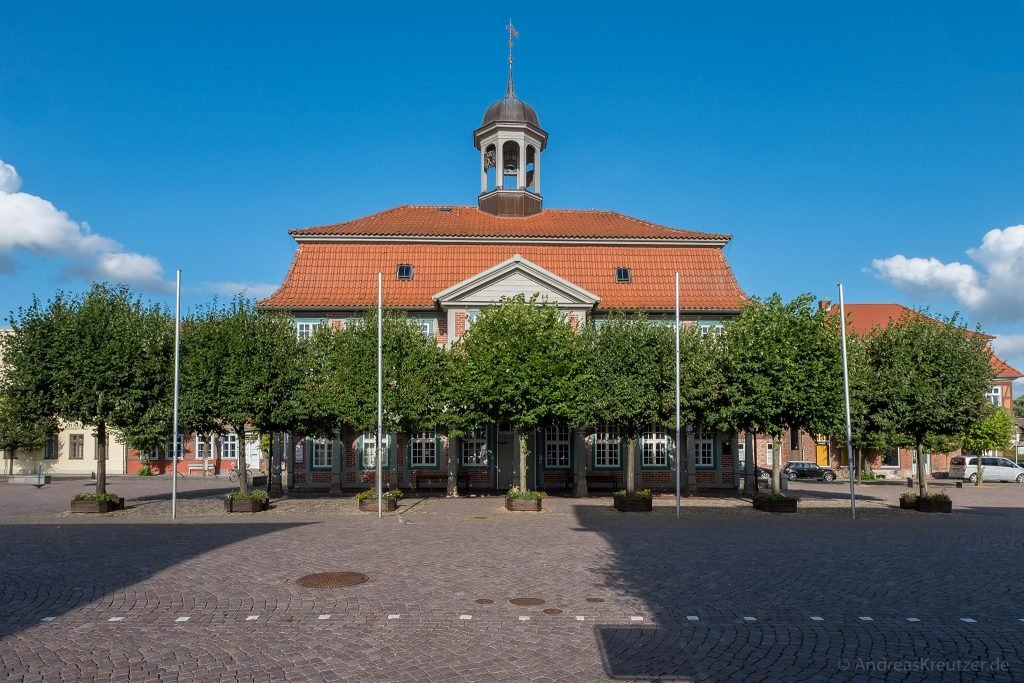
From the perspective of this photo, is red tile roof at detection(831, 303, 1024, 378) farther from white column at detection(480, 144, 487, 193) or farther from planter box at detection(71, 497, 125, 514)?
planter box at detection(71, 497, 125, 514)

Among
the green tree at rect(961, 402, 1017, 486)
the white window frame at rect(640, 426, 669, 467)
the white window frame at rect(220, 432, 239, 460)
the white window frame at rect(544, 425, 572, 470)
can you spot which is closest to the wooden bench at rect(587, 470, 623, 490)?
the white window frame at rect(544, 425, 572, 470)

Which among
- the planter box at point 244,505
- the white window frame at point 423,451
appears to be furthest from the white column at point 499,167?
the planter box at point 244,505

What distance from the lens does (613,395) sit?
25.9 metres

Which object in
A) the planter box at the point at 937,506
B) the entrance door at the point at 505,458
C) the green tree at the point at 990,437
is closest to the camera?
the planter box at the point at 937,506

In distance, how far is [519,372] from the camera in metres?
24.9

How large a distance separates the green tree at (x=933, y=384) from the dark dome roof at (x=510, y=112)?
69.1 ft

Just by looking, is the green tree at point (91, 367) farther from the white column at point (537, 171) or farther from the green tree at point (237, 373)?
the white column at point (537, 171)

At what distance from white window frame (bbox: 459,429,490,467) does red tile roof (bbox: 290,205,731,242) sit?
8.97 m

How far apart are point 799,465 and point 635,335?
27013 mm

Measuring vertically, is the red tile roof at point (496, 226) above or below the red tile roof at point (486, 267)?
above

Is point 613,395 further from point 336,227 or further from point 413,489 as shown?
point 336,227

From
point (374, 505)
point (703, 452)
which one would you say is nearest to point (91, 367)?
point (374, 505)

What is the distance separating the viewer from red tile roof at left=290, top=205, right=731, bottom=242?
34281mm

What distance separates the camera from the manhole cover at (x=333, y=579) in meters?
12.2
